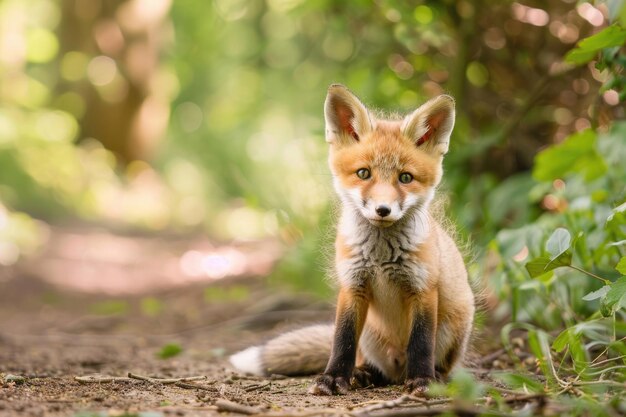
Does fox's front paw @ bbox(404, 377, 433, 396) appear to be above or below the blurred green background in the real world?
below

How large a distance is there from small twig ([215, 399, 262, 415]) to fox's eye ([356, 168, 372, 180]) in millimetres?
1105

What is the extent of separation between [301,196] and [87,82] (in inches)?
436

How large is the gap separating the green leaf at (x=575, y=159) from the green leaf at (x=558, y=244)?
1244 mm

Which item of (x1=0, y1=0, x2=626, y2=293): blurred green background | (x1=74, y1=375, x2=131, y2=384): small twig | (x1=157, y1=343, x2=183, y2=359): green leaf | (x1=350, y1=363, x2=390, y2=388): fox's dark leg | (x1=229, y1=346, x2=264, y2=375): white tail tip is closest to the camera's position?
(x1=74, y1=375, x2=131, y2=384): small twig

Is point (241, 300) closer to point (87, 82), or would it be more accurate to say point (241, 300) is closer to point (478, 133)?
point (478, 133)

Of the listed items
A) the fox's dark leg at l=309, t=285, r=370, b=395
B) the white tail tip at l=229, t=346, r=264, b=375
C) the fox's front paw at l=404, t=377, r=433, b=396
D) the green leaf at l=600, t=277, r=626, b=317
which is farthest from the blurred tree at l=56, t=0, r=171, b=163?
the green leaf at l=600, t=277, r=626, b=317

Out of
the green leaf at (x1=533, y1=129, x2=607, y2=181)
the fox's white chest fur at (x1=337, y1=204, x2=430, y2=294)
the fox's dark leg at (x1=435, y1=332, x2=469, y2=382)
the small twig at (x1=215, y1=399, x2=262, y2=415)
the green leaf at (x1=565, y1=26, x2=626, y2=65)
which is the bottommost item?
the small twig at (x1=215, y1=399, x2=262, y2=415)

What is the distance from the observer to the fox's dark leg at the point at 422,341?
3.14 meters

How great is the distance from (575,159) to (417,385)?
1884 millimetres

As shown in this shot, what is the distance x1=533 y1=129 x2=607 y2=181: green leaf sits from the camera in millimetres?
4172

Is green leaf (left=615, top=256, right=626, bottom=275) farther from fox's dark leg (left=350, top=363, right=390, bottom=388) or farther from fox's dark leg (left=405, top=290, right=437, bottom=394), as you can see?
fox's dark leg (left=350, top=363, right=390, bottom=388)

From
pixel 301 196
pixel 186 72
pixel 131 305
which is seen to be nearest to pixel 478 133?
pixel 301 196

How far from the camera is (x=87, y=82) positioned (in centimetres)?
1638

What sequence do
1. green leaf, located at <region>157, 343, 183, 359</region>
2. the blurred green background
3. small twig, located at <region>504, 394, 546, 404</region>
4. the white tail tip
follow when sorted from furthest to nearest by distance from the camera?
the blurred green background
green leaf, located at <region>157, 343, 183, 359</region>
the white tail tip
small twig, located at <region>504, 394, 546, 404</region>
